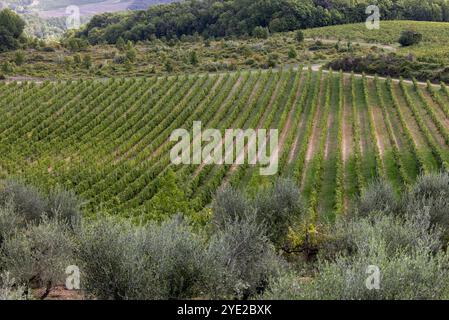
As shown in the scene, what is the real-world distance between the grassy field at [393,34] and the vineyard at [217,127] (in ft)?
89.0

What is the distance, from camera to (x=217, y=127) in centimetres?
4241

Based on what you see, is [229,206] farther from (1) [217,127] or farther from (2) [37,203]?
(1) [217,127]

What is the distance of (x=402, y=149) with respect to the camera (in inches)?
1341

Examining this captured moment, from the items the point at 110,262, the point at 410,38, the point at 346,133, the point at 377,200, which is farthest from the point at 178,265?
the point at 410,38

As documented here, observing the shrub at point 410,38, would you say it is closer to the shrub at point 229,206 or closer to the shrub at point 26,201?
the shrub at point 229,206

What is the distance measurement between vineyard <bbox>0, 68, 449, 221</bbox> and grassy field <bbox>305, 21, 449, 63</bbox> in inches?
1068

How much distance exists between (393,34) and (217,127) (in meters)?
59.0

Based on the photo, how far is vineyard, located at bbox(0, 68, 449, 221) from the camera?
30250 mm

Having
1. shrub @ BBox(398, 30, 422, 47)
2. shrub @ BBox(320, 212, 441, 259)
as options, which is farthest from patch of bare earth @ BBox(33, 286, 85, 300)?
shrub @ BBox(398, 30, 422, 47)

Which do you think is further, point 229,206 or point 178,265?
point 229,206

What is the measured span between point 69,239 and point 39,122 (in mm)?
34120

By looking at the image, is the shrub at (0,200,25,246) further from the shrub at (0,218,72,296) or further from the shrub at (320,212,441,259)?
the shrub at (320,212,441,259)

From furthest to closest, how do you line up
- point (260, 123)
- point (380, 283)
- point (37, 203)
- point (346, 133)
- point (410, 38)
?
point (410, 38) → point (260, 123) → point (346, 133) → point (37, 203) → point (380, 283)

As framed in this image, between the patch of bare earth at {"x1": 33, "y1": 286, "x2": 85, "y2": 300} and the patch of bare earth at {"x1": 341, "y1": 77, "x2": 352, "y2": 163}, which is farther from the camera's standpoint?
the patch of bare earth at {"x1": 341, "y1": 77, "x2": 352, "y2": 163}
